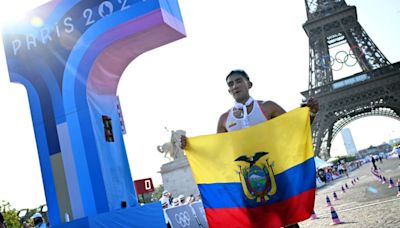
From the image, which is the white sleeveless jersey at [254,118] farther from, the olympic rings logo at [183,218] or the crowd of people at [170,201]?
the crowd of people at [170,201]

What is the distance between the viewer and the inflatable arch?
7242mm

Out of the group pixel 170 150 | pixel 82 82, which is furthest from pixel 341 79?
pixel 82 82

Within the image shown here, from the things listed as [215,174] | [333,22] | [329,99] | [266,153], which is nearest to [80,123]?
[215,174]

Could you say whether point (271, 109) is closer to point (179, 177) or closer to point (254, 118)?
point (254, 118)

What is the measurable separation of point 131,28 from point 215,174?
375 centimetres

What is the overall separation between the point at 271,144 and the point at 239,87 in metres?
0.60

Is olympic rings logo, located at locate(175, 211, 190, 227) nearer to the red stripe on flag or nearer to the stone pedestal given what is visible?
the red stripe on flag

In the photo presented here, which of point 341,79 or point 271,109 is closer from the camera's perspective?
point 271,109

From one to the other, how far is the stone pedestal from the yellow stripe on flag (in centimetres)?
2802

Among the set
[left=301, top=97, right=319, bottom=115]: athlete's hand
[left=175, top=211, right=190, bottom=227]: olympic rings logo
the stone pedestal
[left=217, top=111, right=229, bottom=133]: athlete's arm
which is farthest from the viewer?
the stone pedestal

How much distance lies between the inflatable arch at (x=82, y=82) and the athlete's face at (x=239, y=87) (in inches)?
130

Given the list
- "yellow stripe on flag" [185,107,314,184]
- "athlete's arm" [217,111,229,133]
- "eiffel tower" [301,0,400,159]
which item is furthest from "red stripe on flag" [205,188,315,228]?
"eiffel tower" [301,0,400,159]

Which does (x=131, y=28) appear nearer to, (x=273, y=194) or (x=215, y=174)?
(x=215, y=174)

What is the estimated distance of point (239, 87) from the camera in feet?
13.2
